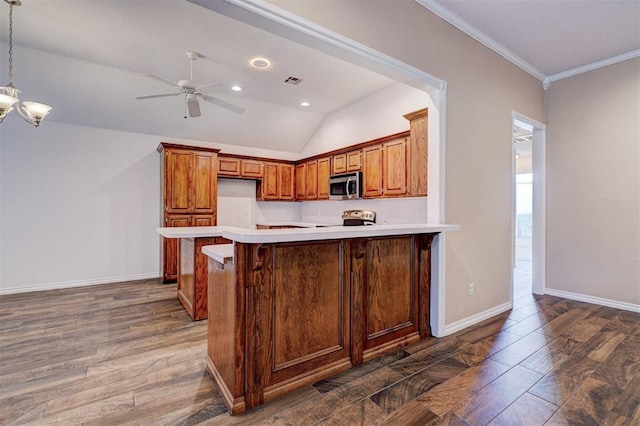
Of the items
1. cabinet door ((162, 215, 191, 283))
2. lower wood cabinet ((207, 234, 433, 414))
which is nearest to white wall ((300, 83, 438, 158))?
lower wood cabinet ((207, 234, 433, 414))

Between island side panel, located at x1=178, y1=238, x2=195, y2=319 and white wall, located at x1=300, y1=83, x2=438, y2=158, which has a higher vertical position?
white wall, located at x1=300, y1=83, x2=438, y2=158

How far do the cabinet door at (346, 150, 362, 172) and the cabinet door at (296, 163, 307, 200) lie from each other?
1466 millimetres

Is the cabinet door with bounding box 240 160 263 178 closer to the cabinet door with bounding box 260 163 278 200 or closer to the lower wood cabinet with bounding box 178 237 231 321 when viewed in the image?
the cabinet door with bounding box 260 163 278 200

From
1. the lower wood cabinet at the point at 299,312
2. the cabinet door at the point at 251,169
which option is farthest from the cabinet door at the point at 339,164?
the lower wood cabinet at the point at 299,312

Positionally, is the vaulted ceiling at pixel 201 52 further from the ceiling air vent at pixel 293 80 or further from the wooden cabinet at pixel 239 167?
the wooden cabinet at pixel 239 167

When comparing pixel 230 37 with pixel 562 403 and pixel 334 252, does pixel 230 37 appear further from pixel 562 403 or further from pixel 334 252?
pixel 562 403

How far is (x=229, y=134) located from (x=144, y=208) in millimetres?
2033

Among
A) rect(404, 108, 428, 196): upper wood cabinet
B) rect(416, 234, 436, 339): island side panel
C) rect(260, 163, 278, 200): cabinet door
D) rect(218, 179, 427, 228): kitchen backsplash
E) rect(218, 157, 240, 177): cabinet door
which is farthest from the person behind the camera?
rect(260, 163, 278, 200): cabinet door

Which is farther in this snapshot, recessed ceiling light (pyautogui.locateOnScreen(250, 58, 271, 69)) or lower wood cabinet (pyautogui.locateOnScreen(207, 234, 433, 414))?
recessed ceiling light (pyautogui.locateOnScreen(250, 58, 271, 69))

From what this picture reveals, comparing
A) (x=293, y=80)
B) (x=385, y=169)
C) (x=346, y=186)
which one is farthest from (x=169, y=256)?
(x=385, y=169)

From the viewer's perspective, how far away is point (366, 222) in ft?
15.4

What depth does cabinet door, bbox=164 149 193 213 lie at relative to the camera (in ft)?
16.1

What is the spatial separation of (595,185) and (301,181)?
4712mm

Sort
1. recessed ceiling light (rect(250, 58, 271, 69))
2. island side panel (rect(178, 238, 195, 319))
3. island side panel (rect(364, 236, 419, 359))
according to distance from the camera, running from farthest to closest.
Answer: recessed ceiling light (rect(250, 58, 271, 69)), island side panel (rect(178, 238, 195, 319)), island side panel (rect(364, 236, 419, 359))
